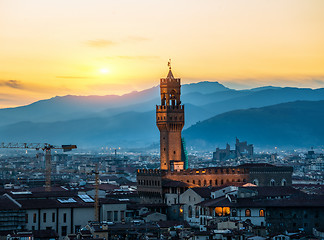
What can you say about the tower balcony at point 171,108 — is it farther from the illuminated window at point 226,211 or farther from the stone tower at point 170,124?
the illuminated window at point 226,211

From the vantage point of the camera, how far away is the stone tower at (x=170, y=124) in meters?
115

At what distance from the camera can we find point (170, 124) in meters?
117

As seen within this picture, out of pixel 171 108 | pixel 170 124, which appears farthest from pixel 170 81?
pixel 170 124

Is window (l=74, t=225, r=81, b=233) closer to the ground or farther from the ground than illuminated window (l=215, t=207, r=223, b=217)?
closer to the ground

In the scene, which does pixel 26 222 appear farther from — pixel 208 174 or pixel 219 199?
pixel 208 174

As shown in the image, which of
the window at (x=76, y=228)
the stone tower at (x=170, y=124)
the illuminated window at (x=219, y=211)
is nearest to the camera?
the window at (x=76, y=228)

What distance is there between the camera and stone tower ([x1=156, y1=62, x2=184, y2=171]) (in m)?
115

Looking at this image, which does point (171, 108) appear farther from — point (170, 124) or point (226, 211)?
point (226, 211)

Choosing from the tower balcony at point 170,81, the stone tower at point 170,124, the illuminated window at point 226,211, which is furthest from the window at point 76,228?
the tower balcony at point 170,81

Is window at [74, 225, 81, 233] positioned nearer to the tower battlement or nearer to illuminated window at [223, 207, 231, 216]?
illuminated window at [223, 207, 231, 216]

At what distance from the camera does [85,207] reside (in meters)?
87.2

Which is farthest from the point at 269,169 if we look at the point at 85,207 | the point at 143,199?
the point at 85,207

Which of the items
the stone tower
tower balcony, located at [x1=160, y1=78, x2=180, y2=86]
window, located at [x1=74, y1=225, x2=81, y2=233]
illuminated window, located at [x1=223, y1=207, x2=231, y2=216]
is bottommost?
window, located at [x1=74, y1=225, x2=81, y2=233]

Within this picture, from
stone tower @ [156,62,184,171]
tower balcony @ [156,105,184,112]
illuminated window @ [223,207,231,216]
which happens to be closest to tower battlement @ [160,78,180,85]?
stone tower @ [156,62,184,171]
